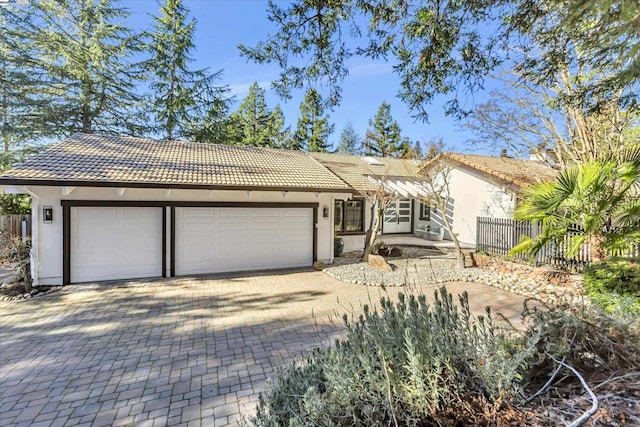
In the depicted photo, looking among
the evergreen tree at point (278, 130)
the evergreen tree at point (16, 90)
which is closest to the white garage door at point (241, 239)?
the evergreen tree at point (16, 90)

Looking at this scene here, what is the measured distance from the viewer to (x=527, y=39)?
6.46 m

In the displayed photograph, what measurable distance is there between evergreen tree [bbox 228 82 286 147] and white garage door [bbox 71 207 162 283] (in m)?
22.5

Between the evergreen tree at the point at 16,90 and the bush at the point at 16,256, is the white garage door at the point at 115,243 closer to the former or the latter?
the bush at the point at 16,256

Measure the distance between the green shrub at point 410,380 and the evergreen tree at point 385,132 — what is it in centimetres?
3662

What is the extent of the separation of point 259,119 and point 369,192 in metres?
22.4

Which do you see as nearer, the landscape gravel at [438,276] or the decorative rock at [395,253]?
the landscape gravel at [438,276]

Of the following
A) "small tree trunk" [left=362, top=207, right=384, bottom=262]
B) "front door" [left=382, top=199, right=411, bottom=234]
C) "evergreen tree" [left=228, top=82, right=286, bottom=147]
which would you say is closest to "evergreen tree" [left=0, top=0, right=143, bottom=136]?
"evergreen tree" [left=228, top=82, right=286, bottom=147]

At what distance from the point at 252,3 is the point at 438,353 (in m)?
6.40

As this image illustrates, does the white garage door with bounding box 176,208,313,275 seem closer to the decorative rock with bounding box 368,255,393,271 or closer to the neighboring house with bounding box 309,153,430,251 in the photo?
the decorative rock with bounding box 368,255,393,271

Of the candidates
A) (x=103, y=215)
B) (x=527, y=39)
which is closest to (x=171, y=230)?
(x=103, y=215)

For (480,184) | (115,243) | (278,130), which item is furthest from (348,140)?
(115,243)

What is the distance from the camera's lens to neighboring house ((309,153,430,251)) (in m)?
16.3

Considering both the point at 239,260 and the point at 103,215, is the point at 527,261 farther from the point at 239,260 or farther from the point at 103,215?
the point at 103,215

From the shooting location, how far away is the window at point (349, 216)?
16234mm
